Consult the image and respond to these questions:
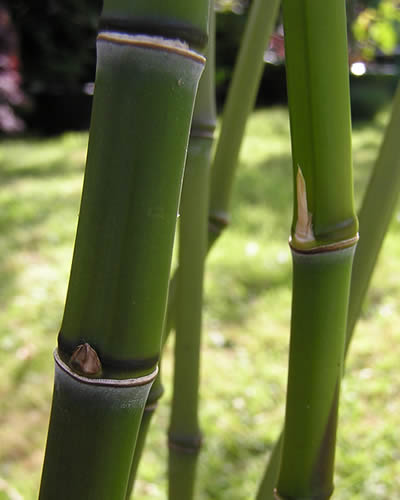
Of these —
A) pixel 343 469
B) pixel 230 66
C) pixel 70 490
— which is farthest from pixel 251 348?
pixel 230 66

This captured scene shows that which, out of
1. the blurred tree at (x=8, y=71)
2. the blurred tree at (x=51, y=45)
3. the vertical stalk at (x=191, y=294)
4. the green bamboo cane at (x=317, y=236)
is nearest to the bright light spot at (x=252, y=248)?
the vertical stalk at (x=191, y=294)

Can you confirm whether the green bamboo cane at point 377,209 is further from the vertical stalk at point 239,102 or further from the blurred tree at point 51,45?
the blurred tree at point 51,45

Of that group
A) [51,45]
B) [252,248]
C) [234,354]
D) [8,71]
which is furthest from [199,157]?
[51,45]

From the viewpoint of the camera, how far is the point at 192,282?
25.2 inches

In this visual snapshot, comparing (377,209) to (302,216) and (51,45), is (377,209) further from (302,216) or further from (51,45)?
(51,45)

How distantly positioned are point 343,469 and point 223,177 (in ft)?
2.81

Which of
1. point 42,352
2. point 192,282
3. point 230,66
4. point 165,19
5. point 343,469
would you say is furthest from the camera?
point 230,66

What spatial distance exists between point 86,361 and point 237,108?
1.33ft

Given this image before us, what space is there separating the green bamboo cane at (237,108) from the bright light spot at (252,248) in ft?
5.21

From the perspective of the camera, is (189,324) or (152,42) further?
(189,324)

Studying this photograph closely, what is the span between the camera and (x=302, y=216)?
0.41 metres

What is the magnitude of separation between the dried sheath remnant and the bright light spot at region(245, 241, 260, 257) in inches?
74.9

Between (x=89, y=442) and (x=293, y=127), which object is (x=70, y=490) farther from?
(x=293, y=127)

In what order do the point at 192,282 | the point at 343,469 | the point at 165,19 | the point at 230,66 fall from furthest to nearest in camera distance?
the point at 230,66
the point at 343,469
the point at 192,282
the point at 165,19
